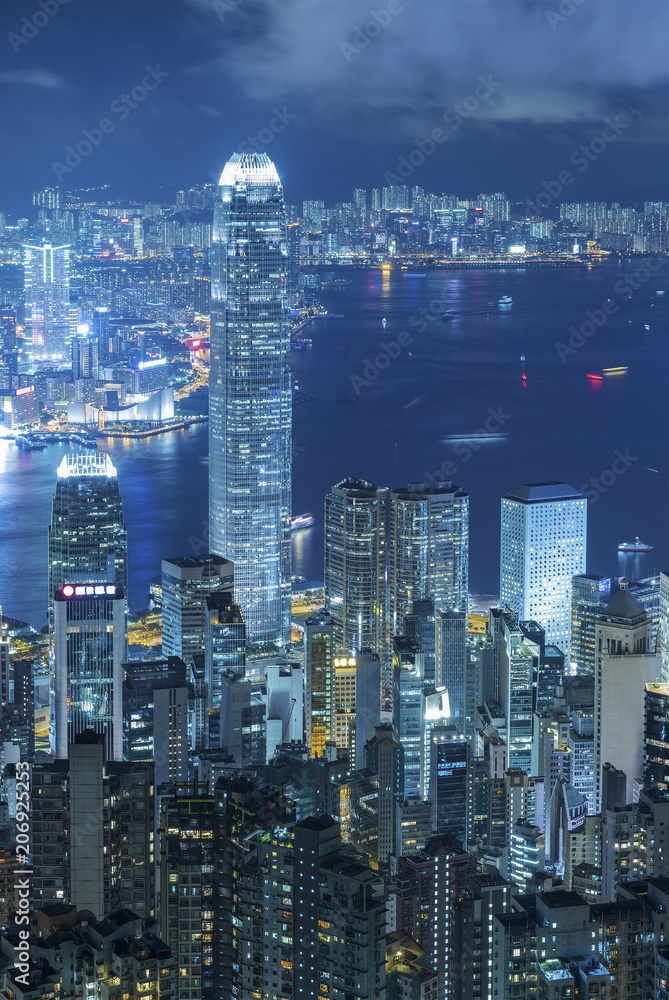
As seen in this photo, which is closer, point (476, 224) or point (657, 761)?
point (657, 761)

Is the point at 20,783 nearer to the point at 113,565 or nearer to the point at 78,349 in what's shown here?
the point at 113,565

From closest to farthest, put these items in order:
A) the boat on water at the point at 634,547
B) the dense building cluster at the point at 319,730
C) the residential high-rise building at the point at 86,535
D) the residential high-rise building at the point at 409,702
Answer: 1. the dense building cluster at the point at 319,730
2. the residential high-rise building at the point at 409,702
3. the residential high-rise building at the point at 86,535
4. the boat on water at the point at 634,547

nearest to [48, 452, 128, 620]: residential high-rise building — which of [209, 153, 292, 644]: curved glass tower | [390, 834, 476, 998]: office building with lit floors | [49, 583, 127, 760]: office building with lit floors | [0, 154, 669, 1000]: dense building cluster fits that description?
[0, 154, 669, 1000]: dense building cluster

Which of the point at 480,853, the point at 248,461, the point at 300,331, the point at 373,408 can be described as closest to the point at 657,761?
the point at 480,853

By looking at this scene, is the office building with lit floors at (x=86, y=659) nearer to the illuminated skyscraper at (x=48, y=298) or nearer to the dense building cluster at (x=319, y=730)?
the dense building cluster at (x=319, y=730)

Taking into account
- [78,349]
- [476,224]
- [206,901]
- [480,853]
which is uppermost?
[476,224]

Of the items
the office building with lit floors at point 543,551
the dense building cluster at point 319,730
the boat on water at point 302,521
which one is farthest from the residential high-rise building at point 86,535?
the office building with lit floors at point 543,551

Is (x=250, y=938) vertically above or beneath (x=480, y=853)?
above
